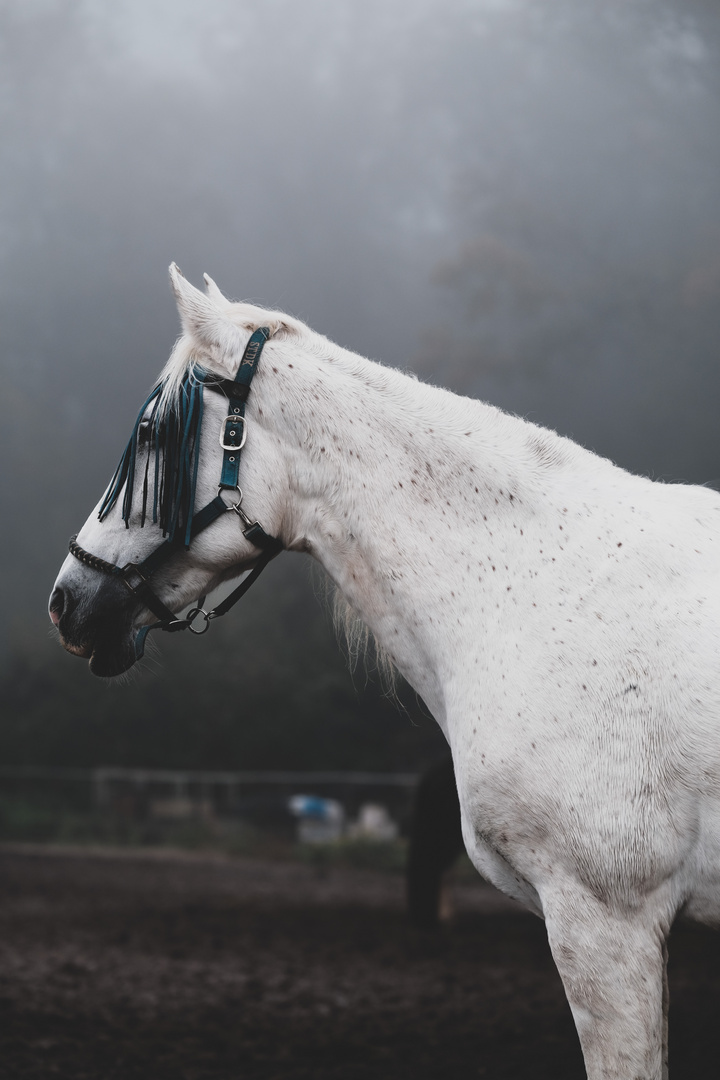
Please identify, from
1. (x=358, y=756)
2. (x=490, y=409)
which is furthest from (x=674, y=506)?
(x=358, y=756)

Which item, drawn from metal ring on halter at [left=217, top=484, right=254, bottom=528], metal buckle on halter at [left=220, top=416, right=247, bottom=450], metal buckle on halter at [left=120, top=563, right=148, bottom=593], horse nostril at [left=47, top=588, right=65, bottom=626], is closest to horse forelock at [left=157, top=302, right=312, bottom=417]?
metal buckle on halter at [left=220, top=416, right=247, bottom=450]

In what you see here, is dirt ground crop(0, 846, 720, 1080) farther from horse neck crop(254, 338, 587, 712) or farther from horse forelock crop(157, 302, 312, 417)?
horse forelock crop(157, 302, 312, 417)

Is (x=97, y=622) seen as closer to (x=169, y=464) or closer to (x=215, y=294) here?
(x=169, y=464)

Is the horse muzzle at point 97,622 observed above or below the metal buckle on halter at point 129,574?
below

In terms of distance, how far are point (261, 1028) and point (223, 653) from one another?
25792 millimetres

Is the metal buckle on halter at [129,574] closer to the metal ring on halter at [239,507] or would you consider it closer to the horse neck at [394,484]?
the metal ring on halter at [239,507]

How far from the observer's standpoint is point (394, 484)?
7.08ft

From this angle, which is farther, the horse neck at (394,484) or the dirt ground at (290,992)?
the dirt ground at (290,992)

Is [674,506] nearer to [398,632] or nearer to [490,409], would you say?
[490,409]

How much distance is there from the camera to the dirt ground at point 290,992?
4055 millimetres

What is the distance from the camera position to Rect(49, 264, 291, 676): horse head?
2164 millimetres

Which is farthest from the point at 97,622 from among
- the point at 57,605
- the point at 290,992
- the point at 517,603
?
the point at 290,992

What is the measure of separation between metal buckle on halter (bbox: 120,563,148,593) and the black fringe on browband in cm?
11

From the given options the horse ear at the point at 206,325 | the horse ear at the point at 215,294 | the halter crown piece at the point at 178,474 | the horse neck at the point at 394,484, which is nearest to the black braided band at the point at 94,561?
the halter crown piece at the point at 178,474
